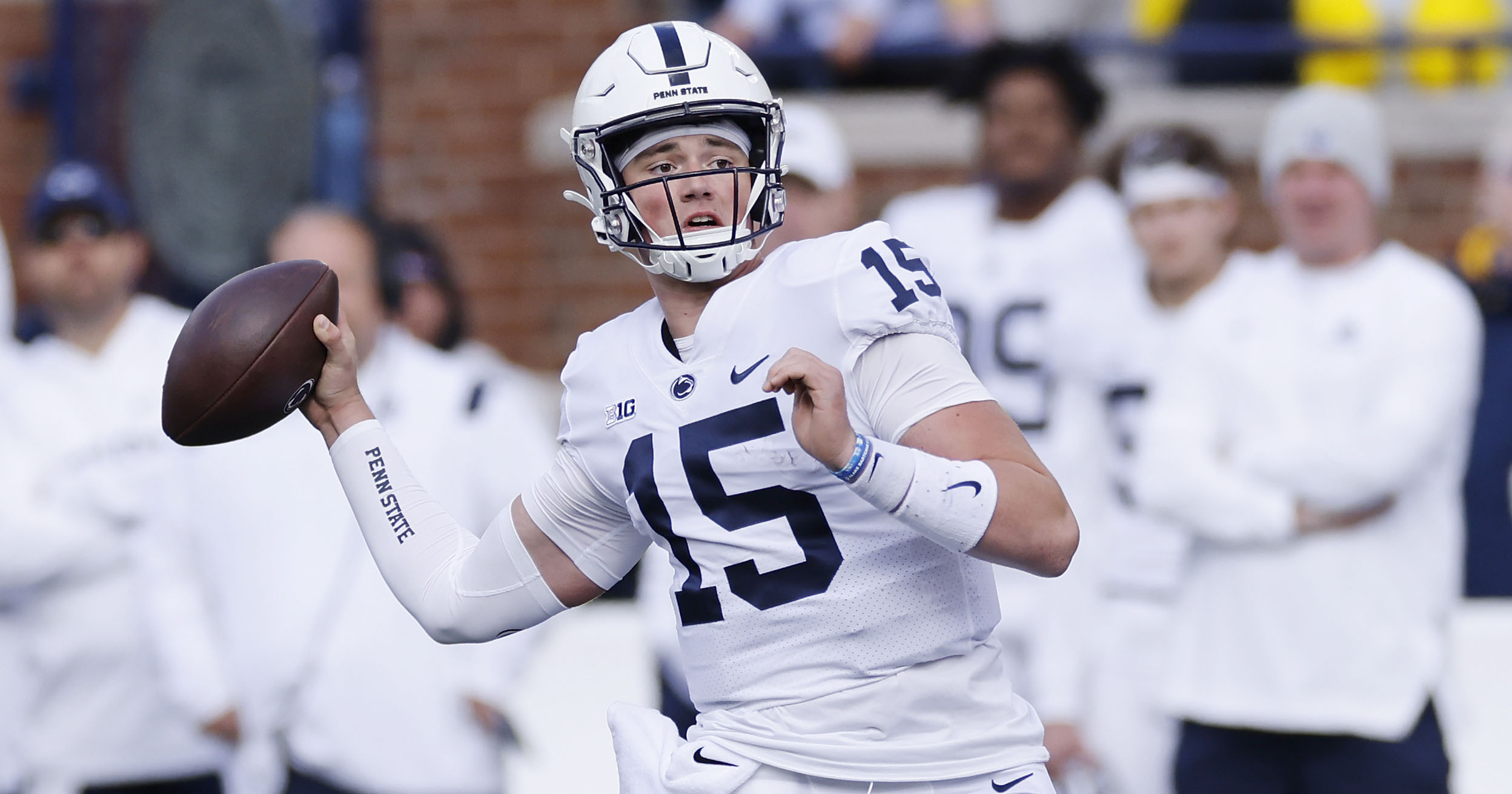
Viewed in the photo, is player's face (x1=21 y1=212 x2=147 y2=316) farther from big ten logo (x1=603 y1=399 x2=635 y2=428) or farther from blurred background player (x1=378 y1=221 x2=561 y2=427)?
big ten logo (x1=603 y1=399 x2=635 y2=428)

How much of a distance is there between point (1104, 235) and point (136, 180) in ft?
13.6

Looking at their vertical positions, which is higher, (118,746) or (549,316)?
(549,316)

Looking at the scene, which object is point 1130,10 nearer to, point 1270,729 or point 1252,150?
point 1252,150

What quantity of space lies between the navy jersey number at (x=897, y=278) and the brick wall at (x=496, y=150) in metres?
4.81

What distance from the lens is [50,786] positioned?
5008mm

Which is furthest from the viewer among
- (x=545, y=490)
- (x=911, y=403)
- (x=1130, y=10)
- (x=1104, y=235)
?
(x=1130, y=10)

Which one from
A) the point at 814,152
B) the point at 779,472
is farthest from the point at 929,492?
the point at 814,152

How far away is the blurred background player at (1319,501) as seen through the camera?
428cm

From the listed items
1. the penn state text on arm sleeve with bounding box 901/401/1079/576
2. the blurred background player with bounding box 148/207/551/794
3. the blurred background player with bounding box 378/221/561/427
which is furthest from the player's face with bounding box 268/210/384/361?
the penn state text on arm sleeve with bounding box 901/401/1079/576

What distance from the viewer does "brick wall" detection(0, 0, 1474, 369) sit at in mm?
7555

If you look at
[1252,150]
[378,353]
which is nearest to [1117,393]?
[378,353]

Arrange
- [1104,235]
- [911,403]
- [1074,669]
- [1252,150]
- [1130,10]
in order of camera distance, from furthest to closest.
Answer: [1130,10], [1252,150], [1104,235], [1074,669], [911,403]

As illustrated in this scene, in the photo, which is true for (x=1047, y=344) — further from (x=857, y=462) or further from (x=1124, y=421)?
(x=857, y=462)

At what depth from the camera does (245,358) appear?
114 inches
